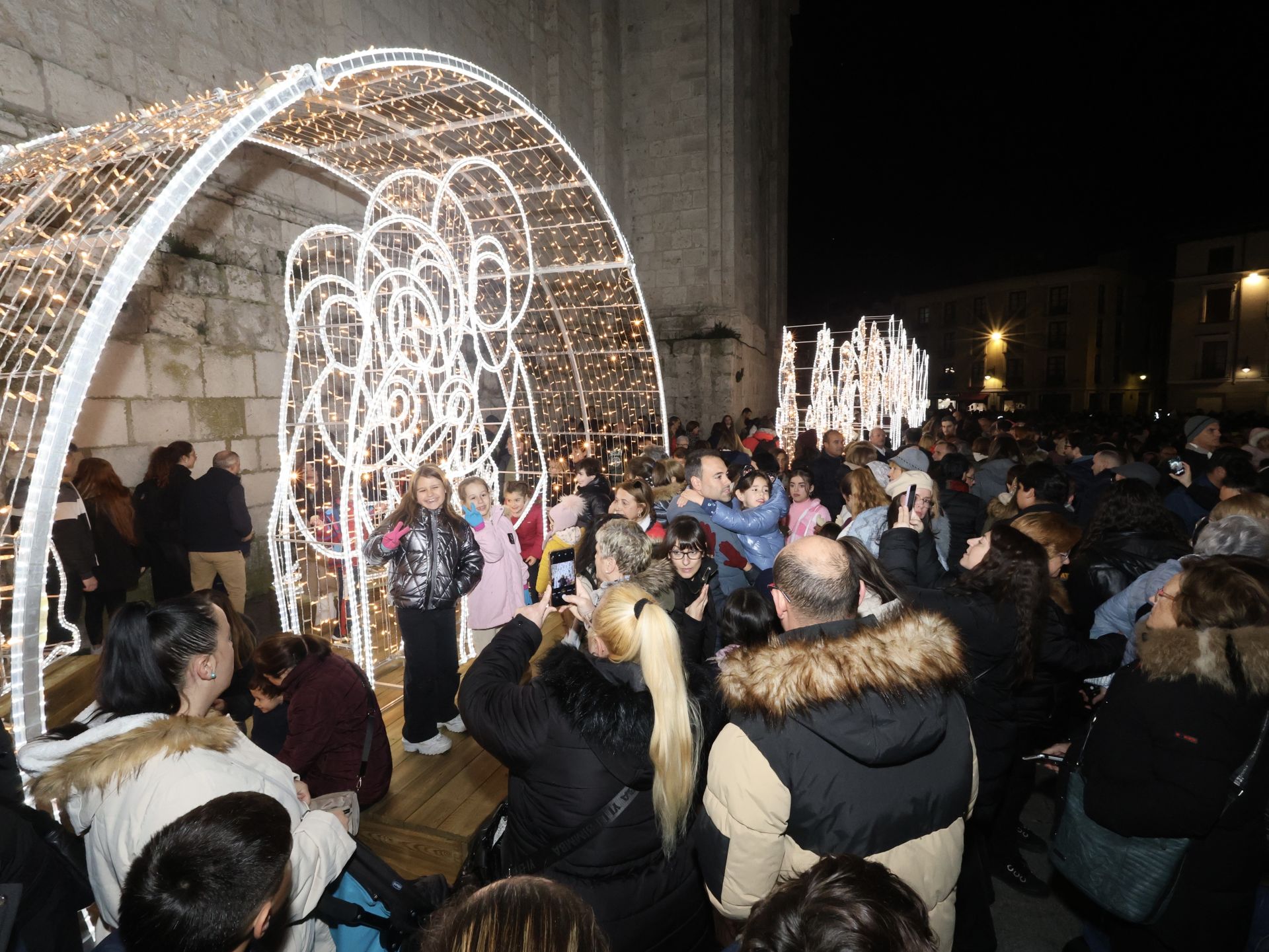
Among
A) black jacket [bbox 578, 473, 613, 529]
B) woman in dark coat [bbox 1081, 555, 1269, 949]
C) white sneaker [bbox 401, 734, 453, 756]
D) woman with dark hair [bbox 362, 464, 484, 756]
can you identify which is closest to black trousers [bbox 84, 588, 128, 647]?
woman with dark hair [bbox 362, 464, 484, 756]

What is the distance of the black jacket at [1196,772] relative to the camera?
1954mm

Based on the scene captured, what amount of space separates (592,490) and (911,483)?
3.01 m

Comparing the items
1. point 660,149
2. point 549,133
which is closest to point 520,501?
point 549,133

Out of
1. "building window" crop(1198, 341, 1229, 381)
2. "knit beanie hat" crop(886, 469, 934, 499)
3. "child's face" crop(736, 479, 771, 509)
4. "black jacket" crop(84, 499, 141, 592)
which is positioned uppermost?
"building window" crop(1198, 341, 1229, 381)

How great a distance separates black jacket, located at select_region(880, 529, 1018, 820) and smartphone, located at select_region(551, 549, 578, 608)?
1517 millimetres

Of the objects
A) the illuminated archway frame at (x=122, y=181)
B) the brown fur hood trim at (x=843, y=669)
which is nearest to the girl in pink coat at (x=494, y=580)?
the illuminated archway frame at (x=122, y=181)

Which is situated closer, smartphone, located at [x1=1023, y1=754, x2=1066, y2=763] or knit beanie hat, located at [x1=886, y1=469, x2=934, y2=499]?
smartphone, located at [x1=1023, y1=754, x2=1066, y2=763]

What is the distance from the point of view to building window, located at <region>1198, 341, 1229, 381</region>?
35969 millimetres

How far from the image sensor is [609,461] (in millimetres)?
9195

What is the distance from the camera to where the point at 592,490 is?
6.15m

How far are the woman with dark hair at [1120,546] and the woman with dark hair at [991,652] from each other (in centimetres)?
117

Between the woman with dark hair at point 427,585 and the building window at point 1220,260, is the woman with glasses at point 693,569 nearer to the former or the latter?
the woman with dark hair at point 427,585

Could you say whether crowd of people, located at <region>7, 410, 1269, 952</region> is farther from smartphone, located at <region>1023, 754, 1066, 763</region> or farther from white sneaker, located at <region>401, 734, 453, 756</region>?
white sneaker, located at <region>401, 734, 453, 756</region>

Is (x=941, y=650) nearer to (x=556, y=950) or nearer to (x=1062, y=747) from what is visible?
(x=556, y=950)
